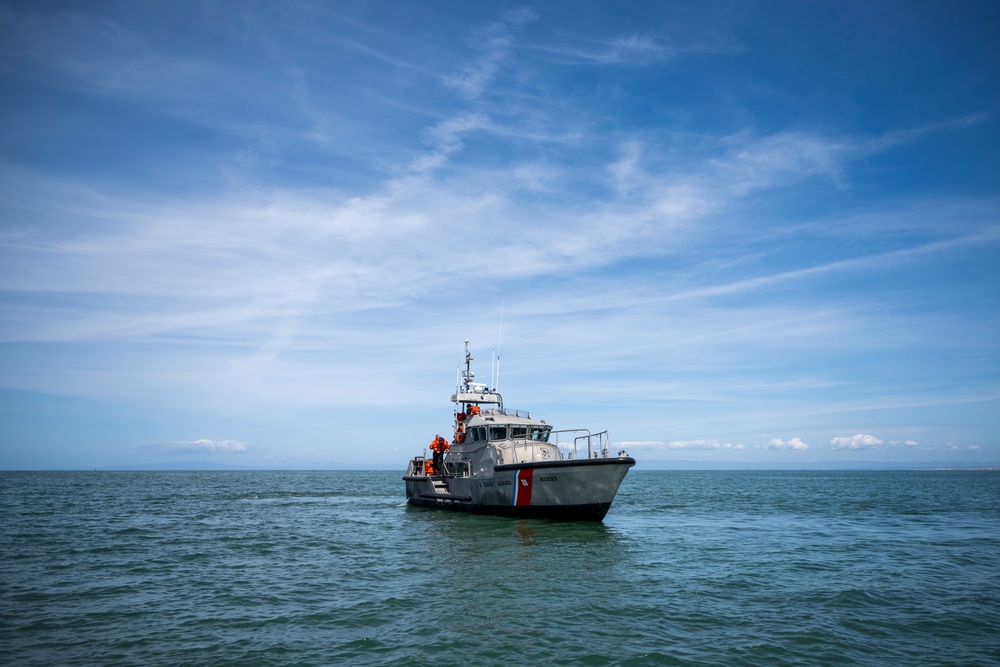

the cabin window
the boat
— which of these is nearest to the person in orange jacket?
the boat

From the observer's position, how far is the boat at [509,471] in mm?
24750

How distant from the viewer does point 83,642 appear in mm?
10531

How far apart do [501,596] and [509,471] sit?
43.4 ft

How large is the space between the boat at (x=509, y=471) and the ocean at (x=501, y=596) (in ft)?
4.01

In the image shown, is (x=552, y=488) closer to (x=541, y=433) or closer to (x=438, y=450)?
(x=541, y=433)

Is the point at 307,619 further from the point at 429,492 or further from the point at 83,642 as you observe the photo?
the point at 429,492

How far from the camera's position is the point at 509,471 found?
88.4ft

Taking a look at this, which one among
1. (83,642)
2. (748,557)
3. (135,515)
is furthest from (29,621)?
(135,515)

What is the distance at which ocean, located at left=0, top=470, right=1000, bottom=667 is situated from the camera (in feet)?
32.9

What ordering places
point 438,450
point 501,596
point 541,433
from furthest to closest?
point 438,450
point 541,433
point 501,596

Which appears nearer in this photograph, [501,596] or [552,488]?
[501,596]

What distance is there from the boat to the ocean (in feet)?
4.01

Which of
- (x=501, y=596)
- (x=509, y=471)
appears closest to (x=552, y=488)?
(x=509, y=471)

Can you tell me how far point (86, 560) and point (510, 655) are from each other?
645 inches
